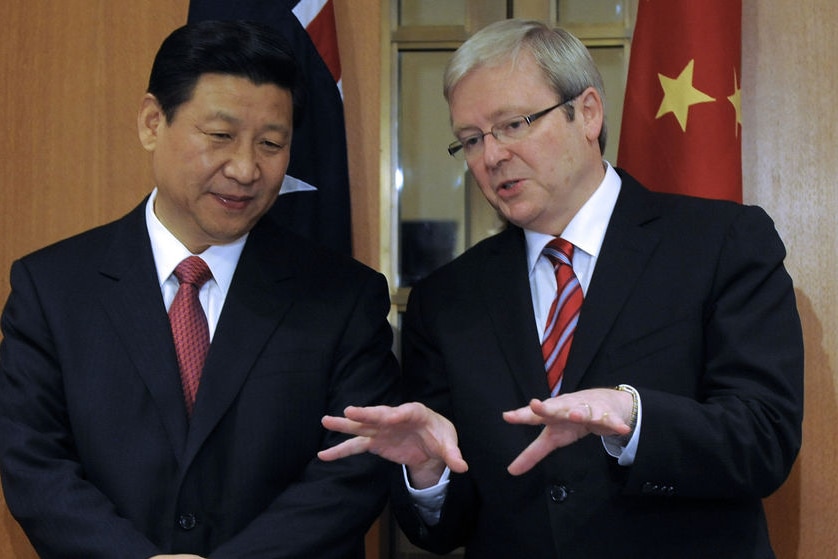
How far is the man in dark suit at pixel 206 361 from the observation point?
209cm

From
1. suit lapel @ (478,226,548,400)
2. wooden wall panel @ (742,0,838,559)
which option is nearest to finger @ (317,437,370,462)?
suit lapel @ (478,226,548,400)

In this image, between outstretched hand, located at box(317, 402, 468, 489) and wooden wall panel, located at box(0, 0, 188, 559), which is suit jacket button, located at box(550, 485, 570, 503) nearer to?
outstretched hand, located at box(317, 402, 468, 489)

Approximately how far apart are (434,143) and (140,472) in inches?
54.7

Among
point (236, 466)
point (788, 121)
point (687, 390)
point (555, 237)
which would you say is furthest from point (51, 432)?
point (788, 121)

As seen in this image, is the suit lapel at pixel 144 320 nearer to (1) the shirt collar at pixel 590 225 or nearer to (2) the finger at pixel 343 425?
(2) the finger at pixel 343 425

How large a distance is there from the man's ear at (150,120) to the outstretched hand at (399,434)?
859mm

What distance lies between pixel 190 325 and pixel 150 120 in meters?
0.49

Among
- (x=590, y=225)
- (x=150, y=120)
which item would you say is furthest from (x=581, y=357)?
(x=150, y=120)

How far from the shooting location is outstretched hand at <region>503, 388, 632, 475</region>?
167 cm

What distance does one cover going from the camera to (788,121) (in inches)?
114

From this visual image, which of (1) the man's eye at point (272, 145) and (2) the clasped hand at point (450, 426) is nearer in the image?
(2) the clasped hand at point (450, 426)

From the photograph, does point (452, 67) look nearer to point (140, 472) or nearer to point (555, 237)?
point (555, 237)

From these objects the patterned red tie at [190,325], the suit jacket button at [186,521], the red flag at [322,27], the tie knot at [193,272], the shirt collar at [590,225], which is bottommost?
the suit jacket button at [186,521]

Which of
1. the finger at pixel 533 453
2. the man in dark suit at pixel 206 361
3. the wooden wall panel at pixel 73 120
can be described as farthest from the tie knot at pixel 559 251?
the wooden wall panel at pixel 73 120
